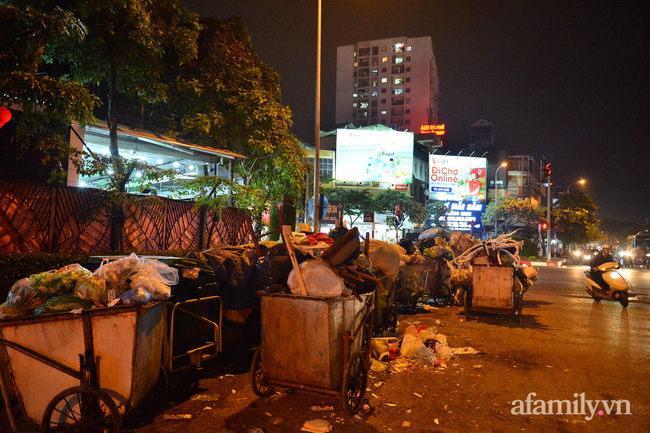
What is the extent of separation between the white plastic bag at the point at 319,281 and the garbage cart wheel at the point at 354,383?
2.18 ft

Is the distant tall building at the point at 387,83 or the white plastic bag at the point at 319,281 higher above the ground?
the distant tall building at the point at 387,83

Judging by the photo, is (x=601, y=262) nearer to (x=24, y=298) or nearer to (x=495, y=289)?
(x=495, y=289)

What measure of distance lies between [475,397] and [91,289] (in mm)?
4119

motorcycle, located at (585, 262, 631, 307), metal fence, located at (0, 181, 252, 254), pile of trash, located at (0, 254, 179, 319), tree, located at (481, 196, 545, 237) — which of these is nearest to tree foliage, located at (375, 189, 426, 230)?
tree, located at (481, 196, 545, 237)

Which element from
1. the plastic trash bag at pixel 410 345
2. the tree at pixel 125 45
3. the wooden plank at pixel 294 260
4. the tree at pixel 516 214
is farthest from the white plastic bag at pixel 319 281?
the tree at pixel 516 214

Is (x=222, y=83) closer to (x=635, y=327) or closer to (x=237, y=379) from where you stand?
(x=237, y=379)

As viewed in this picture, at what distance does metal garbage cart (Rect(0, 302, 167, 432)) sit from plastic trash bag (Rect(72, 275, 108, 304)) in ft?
0.84

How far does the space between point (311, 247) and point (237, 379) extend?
2034 mm

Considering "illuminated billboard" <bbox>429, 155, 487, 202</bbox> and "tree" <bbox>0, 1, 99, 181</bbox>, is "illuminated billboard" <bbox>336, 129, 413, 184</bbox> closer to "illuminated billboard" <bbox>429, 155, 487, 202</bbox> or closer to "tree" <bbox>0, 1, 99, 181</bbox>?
"illuminated billboard" <bbox>429, 155, 487, 202</bbox>

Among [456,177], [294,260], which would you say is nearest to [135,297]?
[294,260]

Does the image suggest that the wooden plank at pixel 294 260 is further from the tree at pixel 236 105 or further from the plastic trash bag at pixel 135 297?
the tree at pixel 236 105

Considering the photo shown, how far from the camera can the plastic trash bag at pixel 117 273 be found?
3.66m

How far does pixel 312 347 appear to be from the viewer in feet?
12.4

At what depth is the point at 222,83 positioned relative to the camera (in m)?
11.5
